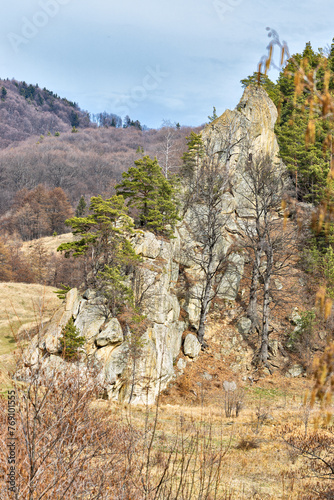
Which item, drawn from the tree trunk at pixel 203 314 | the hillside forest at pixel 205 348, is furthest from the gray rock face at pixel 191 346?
the tree trunk at pixel 203 314

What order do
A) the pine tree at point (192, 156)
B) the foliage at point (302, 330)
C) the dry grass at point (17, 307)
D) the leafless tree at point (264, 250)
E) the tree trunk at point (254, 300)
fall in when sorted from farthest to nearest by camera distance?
the pine tree at point (192, 156) < the tree trunk at point (254, 300) < the dry grass at point (17, 307) < the leafless tree at point (264, 250) < the foliage at point (302, 330)

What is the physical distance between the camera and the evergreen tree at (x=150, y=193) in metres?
22.3

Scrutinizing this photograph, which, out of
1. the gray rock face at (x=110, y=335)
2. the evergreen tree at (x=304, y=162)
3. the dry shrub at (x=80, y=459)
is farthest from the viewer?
the evergreen tree at (x=304, y=162)

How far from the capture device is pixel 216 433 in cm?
1128

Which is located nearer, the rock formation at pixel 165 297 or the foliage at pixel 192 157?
the rock formation at pixel 165 297

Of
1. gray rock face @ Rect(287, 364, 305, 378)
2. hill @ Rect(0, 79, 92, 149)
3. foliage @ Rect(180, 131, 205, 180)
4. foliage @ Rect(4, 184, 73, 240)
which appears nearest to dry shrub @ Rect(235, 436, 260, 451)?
gray rock face @ Rect(287, 364, 305, 378)

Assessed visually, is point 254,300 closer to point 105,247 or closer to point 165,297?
point 165,297

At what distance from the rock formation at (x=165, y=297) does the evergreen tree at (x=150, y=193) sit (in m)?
1.31

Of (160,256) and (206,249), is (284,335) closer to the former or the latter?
(206,249)

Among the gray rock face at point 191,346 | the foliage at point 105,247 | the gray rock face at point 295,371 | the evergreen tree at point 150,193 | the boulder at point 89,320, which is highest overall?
the evergreen tree at point 150,193

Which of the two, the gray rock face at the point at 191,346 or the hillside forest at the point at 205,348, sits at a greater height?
the hillside forest at the point at 205,348

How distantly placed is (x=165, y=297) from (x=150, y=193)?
24.2ft

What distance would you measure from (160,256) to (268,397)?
440 inches

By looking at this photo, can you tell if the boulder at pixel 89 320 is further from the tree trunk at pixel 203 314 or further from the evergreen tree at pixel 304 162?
the evergreen tree at pixel 304 162
